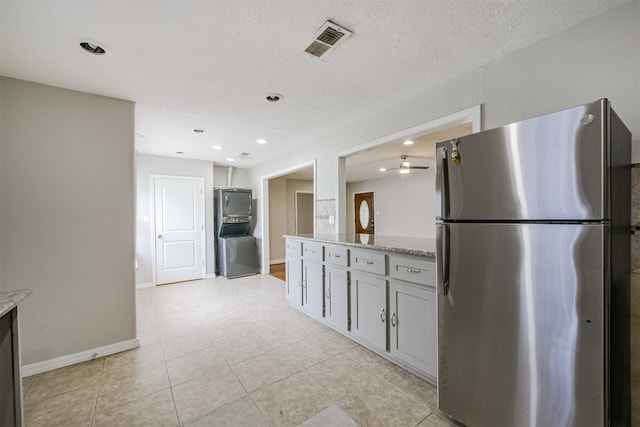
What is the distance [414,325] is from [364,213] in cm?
706

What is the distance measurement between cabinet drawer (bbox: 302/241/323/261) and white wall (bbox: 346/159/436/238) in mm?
4053

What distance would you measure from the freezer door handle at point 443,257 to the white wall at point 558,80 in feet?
3.36

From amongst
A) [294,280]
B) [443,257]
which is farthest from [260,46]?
[294,280]

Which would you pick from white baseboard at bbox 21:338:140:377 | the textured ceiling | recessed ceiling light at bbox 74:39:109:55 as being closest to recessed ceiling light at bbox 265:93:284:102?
the textured ceiling

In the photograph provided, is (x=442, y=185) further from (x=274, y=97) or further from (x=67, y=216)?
(x=67, y=216)

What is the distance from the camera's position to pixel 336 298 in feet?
8.84

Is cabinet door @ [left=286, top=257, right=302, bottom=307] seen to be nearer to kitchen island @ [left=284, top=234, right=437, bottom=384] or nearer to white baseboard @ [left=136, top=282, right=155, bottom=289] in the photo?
kitchen island @ [left=284, top=234, right=437, bottom=384]

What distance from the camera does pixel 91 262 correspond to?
7.71 ft

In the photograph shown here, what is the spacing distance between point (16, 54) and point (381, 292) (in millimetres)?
3099

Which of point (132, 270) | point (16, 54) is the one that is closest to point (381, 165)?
point (132, 270)

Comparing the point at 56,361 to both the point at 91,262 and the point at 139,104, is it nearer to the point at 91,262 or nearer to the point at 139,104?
the point at 91,262

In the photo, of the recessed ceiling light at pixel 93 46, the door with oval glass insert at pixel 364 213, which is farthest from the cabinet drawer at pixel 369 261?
the door with oval glass insert at pixel 364 213

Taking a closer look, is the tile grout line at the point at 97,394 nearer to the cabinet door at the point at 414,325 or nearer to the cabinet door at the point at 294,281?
the cabinet door at the point at 294,281

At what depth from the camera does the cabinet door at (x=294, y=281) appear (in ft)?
10.9
